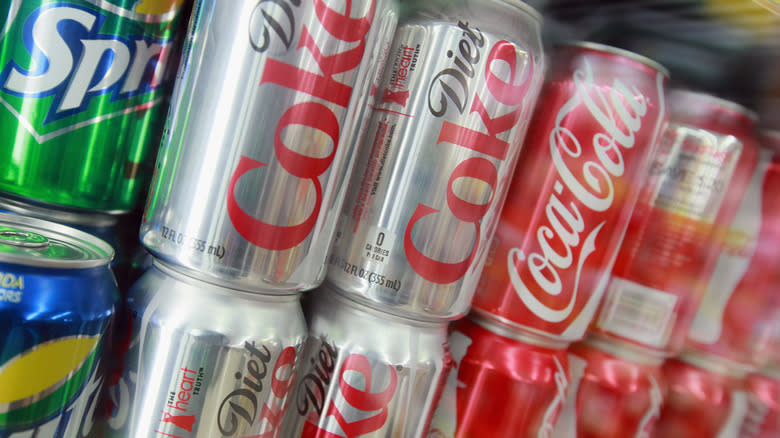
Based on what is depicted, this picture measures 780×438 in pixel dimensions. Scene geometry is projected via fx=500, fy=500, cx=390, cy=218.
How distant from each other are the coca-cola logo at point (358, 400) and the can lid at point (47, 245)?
0.37 metres

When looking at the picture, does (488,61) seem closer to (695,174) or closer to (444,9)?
(444,9)

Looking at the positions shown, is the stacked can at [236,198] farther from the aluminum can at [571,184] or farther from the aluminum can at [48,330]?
the aluminum can at [571,184]

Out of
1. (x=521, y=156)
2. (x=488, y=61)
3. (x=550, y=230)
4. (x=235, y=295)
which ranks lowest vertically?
(x=235, y=295)

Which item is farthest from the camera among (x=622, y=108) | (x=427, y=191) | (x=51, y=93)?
(x=622, y=108)

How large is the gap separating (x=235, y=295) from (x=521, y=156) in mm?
546

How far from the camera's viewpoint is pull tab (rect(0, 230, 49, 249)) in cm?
57

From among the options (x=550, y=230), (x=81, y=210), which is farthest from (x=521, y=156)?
(x=81, y=210)

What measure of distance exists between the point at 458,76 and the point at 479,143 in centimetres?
10

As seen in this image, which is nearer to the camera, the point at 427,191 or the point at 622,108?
the point at 427,191

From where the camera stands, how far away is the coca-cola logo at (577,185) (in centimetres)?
85

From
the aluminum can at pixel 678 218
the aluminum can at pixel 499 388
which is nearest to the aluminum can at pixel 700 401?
the aluminum can at pixel 678 218

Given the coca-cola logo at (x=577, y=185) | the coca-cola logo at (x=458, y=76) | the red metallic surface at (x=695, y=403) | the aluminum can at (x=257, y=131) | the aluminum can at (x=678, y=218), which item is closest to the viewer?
the aluminum can at (x=257, y=131)

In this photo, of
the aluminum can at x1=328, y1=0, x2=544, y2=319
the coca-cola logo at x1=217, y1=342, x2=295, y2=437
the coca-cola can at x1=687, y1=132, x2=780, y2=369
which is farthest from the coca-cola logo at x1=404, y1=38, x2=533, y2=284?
the coca-cola can at x1=687, y1=132, x2=780, y2=369

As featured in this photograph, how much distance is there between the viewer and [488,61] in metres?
0.73
